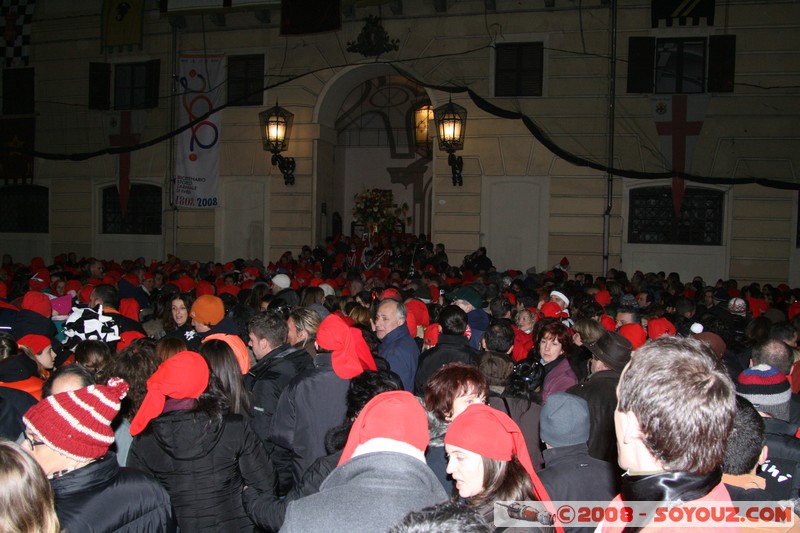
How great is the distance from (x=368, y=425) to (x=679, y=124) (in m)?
14.4

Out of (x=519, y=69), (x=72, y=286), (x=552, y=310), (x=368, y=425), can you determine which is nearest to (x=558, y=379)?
(x=552, y=310)

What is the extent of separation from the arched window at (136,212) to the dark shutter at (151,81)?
7.82ft

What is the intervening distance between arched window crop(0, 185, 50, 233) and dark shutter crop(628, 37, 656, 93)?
54.4ft

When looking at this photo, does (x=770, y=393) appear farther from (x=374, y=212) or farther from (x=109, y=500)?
(x=374, y=212)

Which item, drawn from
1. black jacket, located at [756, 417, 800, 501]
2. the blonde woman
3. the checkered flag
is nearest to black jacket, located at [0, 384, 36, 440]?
the blonde woman

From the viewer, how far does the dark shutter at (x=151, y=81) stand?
62.4ft

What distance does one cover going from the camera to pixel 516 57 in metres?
17.2

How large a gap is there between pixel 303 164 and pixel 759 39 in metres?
11.3

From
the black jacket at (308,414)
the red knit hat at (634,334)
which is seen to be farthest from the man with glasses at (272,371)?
the red knit hat at (634,334)

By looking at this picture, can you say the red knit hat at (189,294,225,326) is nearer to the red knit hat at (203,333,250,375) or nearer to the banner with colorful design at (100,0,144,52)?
the red knit hat at (203,333,250,375)

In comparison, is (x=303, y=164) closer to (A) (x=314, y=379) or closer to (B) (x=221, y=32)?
(B) (x=221, y=32)

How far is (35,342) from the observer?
5.27 metres

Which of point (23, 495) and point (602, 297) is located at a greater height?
point (23, 495)

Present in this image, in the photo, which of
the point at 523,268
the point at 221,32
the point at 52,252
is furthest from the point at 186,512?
the point at 52,252
